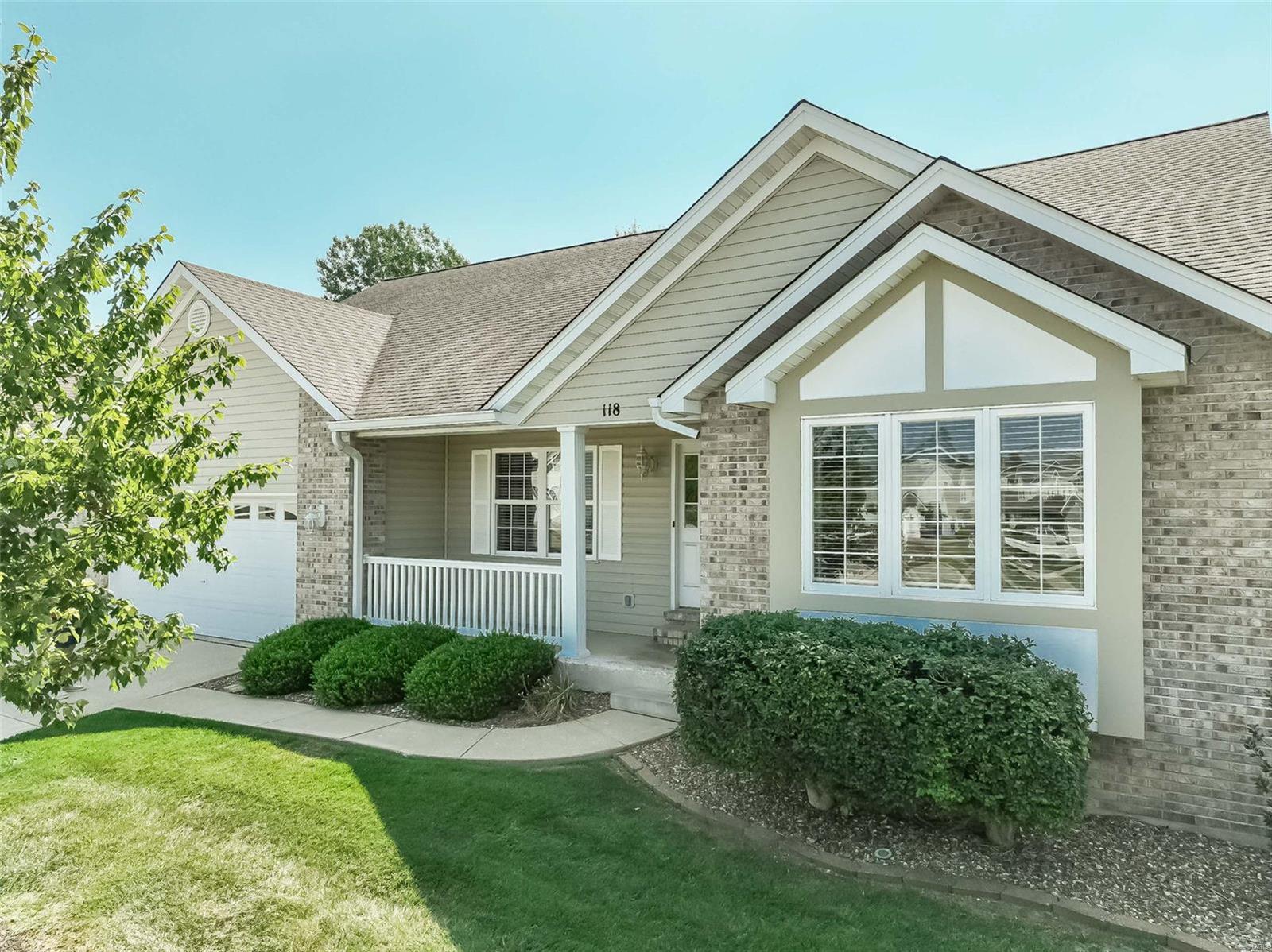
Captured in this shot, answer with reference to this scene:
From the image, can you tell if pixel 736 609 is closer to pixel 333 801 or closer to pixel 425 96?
pixel 333 801

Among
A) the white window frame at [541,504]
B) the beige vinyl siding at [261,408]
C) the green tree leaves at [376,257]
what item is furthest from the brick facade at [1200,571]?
the green tree leaves at [376,257]

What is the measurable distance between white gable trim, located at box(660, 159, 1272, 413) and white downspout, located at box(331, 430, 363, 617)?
5.34m

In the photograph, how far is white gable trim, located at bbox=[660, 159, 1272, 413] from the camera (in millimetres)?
4969

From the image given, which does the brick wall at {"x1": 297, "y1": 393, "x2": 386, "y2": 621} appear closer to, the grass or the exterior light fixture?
the exterior light fixture

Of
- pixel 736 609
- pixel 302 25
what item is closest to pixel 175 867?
pixel 736 609

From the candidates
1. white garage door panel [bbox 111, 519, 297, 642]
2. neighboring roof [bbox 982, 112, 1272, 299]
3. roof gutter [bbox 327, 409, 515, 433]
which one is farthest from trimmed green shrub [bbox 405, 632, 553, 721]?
neighboring roof [bbox 982, 112, 1272, 299]

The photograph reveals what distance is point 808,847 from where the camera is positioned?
196 inches

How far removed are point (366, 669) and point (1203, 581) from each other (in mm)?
7848

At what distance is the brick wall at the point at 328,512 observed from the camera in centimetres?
1041

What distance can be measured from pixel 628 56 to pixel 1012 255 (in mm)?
6543

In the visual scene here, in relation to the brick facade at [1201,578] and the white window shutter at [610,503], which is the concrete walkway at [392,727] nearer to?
the white window shutter at [610,503]

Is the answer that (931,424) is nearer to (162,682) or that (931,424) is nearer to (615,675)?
(615,675)

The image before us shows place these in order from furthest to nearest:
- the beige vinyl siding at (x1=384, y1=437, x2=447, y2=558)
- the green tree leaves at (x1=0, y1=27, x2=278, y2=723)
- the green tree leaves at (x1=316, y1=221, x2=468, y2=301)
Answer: the green tree leaves at (x1=316, y1=221, x2=468, y2=301)
the beige vinyl siding at (x1=384, y1=437, x2=447, y2=558)
the green tree leaves at (x1=0, y1=27, x2=278, y2=723)

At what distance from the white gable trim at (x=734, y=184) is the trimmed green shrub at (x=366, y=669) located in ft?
10.0
